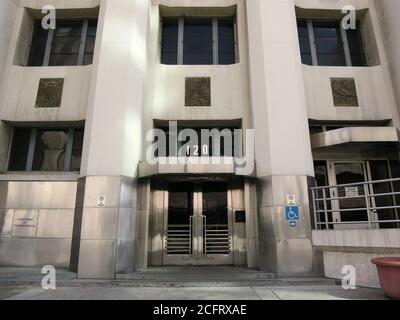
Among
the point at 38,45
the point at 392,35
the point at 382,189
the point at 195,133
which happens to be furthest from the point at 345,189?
the point at 38,45

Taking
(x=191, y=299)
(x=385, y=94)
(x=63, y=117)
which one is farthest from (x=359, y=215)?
(x=63, y=117)

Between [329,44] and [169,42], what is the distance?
6209 millimetres

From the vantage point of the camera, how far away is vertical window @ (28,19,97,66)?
10492 millimetres

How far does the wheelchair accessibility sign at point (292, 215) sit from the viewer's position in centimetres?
736

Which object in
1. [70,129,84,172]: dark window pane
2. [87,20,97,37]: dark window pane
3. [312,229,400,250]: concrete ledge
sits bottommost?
[312,229,400,250]: concrete ledge

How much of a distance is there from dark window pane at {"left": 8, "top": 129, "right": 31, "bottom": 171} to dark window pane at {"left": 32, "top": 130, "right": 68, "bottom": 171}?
1.18 feet

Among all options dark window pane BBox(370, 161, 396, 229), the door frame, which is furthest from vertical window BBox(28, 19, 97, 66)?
dark window pane BBox(370, 161, 396, 229)

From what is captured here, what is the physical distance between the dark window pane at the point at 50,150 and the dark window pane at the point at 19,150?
360mm

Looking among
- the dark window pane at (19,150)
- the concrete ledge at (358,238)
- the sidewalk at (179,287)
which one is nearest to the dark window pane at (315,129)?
the concrete ledge at (358,238)

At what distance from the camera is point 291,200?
296 inches

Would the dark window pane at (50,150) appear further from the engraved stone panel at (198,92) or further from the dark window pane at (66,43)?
the engraved stone panel at (198,92)

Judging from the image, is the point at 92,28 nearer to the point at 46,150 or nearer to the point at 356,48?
the point at 46,150

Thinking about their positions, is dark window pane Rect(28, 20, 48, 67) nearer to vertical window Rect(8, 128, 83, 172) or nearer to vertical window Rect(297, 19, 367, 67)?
vertical window Rect(8, 128, 83, 172)
